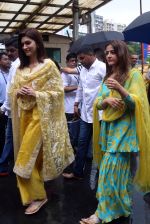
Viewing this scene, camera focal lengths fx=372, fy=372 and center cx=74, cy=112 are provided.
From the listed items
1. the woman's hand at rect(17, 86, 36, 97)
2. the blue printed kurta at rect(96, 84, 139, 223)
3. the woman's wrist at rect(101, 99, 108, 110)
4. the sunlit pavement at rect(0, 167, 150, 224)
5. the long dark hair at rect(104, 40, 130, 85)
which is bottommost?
the sunlit pavement at rect(0, 167, 150, 224)

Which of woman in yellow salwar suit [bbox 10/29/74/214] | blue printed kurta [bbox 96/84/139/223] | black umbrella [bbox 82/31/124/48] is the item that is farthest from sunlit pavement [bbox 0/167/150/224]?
black umbrella [bbox 82/31/124/48]

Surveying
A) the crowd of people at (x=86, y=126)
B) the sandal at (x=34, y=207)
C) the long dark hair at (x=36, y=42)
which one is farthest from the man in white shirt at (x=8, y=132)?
the sandal at (x=34, y=207)

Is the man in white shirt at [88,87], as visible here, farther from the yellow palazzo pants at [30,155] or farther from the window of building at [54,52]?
the window of building at [54,52]

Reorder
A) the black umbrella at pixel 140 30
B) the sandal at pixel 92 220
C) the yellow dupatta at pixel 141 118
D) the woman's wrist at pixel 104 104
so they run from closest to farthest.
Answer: the yellow dupatta at pixel 141 118, the woman's wrist at pixel 104 104, the sandal at pixel 92 220, the black umbrella at pixel 140 30

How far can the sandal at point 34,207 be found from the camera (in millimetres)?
3850

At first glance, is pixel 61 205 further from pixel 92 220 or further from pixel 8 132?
pixel 8 132

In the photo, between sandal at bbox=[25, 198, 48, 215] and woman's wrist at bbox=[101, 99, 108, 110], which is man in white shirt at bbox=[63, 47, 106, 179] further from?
woman's wrist at bbox=[101, 99, 108, 110]

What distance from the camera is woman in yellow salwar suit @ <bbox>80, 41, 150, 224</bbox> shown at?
3.30 m

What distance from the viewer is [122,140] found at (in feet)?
11.0

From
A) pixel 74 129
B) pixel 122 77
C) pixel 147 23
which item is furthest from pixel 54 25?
pixel 122 77

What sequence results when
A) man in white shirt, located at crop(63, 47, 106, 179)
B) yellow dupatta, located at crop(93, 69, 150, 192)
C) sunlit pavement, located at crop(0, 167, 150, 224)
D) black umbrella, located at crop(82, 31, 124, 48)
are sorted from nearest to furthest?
yellow dupatta, located at crop(93, 69, 150, 192) < sunlit pavement, located at crop(0, 167, 150, 224) < man in white shirt, located at crop(63, 47, 106, 179) < black umbrella, located at crop(82, 31, 124, 48)

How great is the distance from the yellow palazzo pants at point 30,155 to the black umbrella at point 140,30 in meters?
1.65

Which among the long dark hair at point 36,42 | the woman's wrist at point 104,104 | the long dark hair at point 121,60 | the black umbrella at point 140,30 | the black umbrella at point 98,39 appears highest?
the black umbrella at point 98,39

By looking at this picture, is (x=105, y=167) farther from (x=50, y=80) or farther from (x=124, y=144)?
(x=50, y=80)
